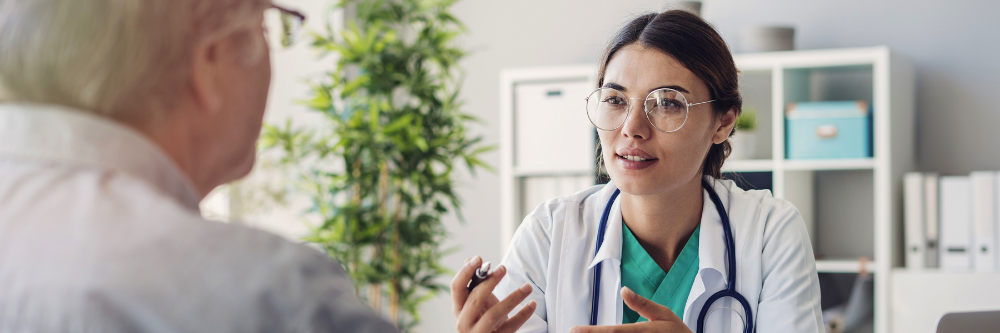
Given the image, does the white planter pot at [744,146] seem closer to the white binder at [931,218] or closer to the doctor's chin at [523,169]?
the doctor's chin at [523,169]

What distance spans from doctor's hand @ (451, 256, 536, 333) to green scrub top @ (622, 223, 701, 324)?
12.9 inches

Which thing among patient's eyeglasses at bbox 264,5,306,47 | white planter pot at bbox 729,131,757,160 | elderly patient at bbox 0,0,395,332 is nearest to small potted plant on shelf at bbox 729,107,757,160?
white planter pot at bbox 729,131,757,160

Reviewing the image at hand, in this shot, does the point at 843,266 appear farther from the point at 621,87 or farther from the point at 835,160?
the point at 621,87

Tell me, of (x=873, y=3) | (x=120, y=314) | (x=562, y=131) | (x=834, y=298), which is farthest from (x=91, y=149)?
(x=873, y=3)

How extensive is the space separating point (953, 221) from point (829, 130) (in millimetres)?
528

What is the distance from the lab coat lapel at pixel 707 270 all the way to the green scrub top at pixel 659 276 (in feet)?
0.12

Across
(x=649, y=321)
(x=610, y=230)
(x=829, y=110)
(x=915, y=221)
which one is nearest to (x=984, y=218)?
(x=915, y=221)

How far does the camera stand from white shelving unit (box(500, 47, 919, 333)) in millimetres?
2670

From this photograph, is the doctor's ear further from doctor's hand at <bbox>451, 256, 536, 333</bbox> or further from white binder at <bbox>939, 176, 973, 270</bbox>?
white binder at <bbox>939, 176, 973, 270</bbox>

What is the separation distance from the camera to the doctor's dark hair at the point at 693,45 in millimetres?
1363

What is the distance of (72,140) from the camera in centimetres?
45

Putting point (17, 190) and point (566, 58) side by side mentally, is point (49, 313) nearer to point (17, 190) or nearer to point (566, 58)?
point (17, 190)

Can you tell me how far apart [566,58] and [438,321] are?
1.56 m

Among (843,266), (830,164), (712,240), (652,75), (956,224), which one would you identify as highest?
(652,75)
